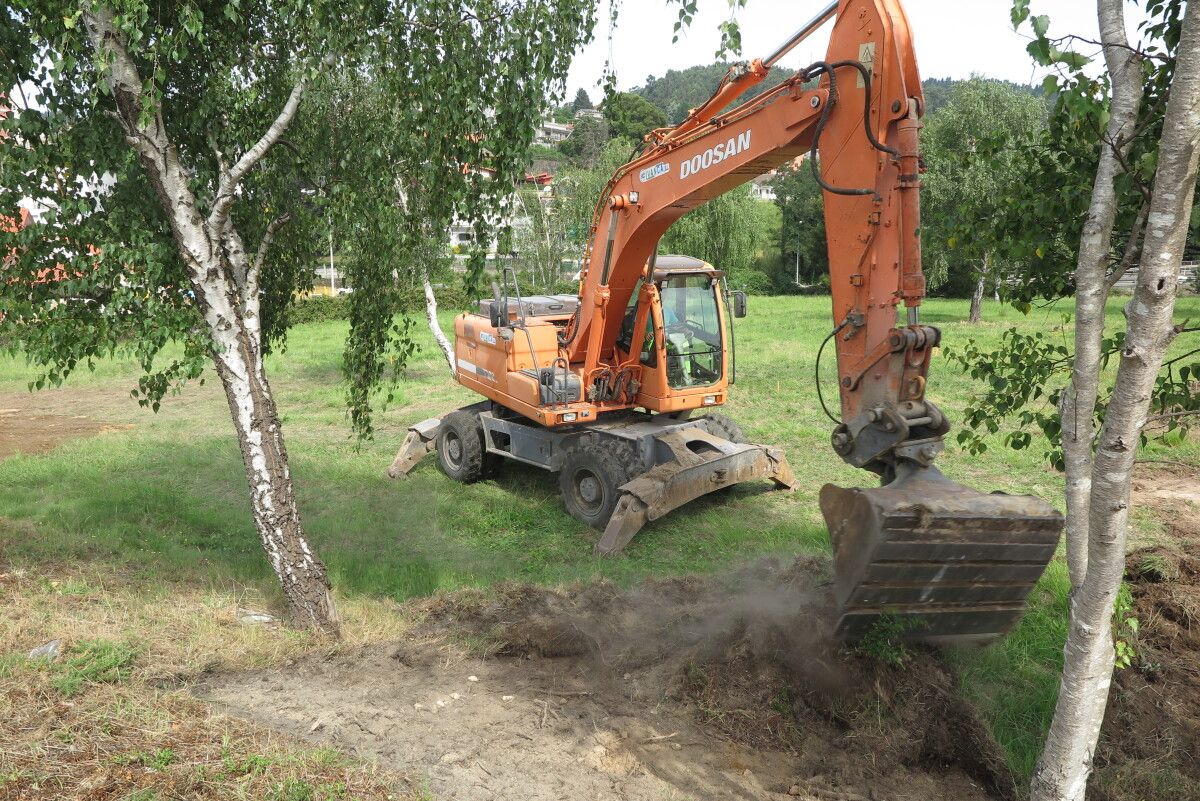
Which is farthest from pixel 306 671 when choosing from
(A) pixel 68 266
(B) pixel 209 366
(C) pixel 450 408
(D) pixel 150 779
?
(B) pixel 209 366

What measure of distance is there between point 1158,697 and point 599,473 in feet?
17.2

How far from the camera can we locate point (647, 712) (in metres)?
5.32

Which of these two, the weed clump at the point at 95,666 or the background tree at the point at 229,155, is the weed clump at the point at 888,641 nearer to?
the background tree at the point at 229,155

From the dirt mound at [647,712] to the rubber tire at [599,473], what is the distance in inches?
107

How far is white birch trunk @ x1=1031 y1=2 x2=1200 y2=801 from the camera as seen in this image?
294 centimetres

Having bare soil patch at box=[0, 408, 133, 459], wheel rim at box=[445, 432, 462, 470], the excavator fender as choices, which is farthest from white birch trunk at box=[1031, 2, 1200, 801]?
bare soil patch at box=[0, 408, 133, 459]

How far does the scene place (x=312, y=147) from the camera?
268 inches

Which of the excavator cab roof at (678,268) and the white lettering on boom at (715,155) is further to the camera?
the excavator cab roof at (678,268)

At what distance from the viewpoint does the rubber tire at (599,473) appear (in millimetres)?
9102

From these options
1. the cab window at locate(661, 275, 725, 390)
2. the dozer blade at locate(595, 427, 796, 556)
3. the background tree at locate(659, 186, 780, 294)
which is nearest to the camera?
the dozer blade at locate(595, 427, 796, 556)

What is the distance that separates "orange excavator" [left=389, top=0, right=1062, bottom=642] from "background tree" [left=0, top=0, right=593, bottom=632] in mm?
1716

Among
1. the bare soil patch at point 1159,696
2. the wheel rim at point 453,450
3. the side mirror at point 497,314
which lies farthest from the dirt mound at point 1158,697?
the wheel rim at point 453,450

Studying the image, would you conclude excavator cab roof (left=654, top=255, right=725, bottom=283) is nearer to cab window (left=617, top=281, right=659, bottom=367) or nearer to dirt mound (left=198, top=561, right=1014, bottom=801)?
cab window (left=617, top=281, right=659, bottom=367)

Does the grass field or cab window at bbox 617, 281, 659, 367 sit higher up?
cab window at bbox 617, 281, 659, 367
